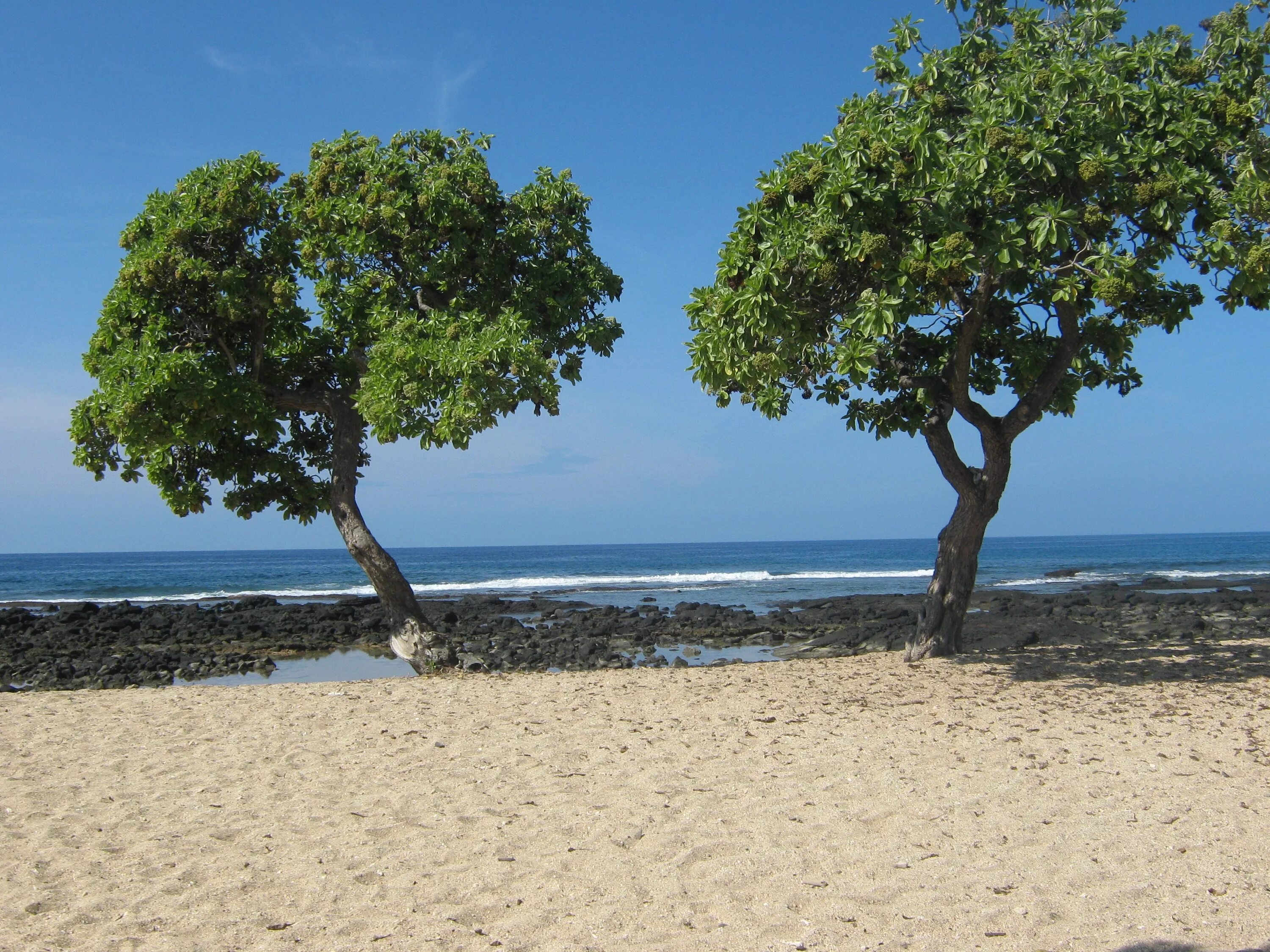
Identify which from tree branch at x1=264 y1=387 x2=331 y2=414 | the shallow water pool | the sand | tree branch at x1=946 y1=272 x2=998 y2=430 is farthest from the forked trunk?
tree branch at x1=264 y1=387 x2=331 y2=414

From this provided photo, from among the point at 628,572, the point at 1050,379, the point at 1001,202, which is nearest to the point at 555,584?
the point at 628,572

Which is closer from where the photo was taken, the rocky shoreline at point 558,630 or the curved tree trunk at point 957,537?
the curved tree trunk at point 957,537

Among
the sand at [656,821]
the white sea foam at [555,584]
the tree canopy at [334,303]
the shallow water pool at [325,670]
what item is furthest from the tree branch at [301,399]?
the white sea foam at [555,584]

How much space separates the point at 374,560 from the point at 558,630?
8247 mm

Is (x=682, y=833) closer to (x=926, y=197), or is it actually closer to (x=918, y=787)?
(x=918, y=787)

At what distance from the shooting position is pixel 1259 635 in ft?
44.2

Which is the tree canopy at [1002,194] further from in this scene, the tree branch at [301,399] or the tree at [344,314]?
the tree branch at [301,399]

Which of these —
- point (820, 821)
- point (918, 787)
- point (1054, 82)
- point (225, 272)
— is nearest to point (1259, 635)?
point (1054, 82)

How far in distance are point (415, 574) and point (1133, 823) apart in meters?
55.5

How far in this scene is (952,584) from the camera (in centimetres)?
1076

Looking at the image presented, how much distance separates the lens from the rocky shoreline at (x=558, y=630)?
558 inches

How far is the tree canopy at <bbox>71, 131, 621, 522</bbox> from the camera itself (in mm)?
10492

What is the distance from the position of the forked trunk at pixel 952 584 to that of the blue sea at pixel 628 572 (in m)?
15.1

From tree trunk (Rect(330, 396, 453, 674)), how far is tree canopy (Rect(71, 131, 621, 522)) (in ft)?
0.76
